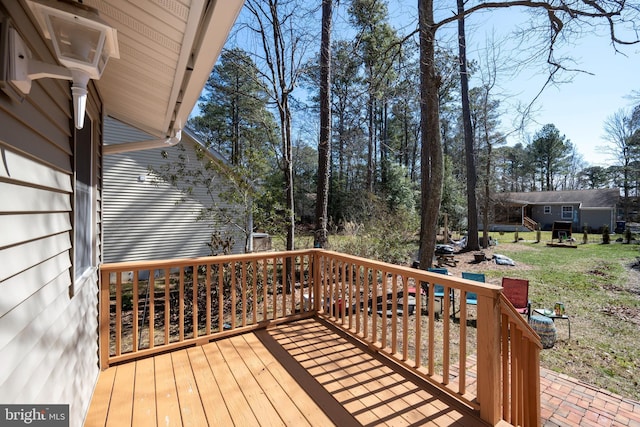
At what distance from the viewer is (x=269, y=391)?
7.66 feet

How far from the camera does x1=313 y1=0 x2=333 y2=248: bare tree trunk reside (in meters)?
6.66

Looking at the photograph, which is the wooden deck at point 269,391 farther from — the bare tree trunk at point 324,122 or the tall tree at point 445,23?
the tall tree at point 445,23

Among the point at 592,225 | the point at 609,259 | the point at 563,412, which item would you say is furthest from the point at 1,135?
the point at 592,225

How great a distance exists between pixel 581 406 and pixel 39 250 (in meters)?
4.41

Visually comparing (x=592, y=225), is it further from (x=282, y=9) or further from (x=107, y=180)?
(x=107, y=180)

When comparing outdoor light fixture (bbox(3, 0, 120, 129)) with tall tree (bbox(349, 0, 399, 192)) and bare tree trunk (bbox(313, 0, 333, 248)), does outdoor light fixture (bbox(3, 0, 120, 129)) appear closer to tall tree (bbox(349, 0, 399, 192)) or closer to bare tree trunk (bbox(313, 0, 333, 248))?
tall tree (bbox(349, 0, 399, 192))

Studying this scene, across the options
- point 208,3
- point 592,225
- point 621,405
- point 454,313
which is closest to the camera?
point 208,3

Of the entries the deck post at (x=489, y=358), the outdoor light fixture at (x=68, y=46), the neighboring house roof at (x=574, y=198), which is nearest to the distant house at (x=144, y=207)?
the deck post at (x=489, y=358)

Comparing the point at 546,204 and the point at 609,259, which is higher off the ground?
the point at 546,204

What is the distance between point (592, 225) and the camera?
22.6 metres

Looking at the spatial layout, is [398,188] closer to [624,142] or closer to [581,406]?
[581,406]

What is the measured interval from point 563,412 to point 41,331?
400 centimetres

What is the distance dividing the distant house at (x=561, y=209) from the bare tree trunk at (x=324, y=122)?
61.2 feet

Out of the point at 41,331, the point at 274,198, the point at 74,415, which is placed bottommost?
the point at 74,415
